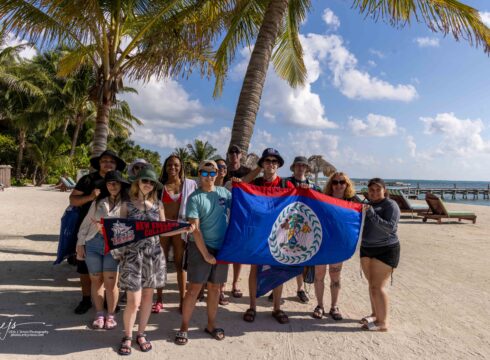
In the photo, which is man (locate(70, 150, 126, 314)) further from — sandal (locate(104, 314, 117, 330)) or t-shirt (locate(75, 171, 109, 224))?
sandal (locate(104, 314, 117, 330))

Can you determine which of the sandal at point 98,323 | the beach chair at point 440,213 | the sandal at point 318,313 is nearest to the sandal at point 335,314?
the sandal at point 318,313

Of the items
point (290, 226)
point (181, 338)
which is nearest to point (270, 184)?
point (290, 226)

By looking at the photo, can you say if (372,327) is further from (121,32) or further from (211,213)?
(121,32)

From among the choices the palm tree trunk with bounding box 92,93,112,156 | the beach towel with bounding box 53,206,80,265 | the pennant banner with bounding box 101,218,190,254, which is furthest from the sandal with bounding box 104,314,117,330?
the palm tree trunk with bounding box 92,93,112,156

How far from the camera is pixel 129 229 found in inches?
131

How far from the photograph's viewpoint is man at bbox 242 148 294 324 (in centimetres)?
407

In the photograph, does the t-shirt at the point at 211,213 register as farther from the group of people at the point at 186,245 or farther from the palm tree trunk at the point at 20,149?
the palm tree trunk at the point at 20,149

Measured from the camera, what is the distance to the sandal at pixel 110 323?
11.9 feet

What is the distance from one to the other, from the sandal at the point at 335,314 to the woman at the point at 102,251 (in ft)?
8.64

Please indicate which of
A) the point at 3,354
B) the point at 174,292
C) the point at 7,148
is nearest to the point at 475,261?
the point at 174,292

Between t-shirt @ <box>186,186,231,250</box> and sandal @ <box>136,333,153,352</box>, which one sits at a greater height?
t-shirt @ <box>186,186,231,250</box>

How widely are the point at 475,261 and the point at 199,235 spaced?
7228 mm

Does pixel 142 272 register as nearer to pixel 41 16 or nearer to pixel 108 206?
pixel 108 206

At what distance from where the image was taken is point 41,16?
6715 millimetres
